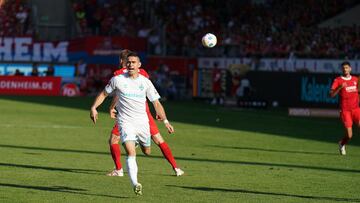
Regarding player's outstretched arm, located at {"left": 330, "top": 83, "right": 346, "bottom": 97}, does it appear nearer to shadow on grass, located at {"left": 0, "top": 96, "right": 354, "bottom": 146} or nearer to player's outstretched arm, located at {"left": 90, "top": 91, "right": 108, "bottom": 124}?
shadow on grass, located at {"left": 0, "top": 96, "right": 354, "bottom": 146}

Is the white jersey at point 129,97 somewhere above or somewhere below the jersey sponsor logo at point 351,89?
above

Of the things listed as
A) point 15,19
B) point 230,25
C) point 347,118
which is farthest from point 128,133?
point 15,19

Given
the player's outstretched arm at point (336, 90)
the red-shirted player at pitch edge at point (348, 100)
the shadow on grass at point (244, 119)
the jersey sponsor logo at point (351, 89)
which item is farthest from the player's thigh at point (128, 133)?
the shadow on grass at point (244, 119)

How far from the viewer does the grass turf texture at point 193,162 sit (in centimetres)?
1492

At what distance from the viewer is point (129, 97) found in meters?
14.5

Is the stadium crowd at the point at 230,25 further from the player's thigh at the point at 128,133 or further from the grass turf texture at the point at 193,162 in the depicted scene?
the player's thigh at the point at 128,133

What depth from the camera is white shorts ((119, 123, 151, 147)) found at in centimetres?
1430

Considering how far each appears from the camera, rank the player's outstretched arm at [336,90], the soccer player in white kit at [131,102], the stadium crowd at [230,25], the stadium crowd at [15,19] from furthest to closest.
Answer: the stadium crowd at [15,19], the stadium crowd at [230,25], the player's outstretched arm at [336,90], the soccer player in white kit at [131,102]

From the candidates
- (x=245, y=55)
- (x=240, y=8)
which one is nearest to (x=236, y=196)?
(x=245, y=55)

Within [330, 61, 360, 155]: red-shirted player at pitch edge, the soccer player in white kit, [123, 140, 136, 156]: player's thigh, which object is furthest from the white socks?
[330, 61, 360, 155]: red-shirted player at pitch edge

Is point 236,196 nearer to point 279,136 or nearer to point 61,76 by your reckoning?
point 279,136

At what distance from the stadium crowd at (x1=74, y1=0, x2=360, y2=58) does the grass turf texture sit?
12.0m

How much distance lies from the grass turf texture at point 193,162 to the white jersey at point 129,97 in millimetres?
1162

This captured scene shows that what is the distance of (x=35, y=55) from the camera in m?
53.9
